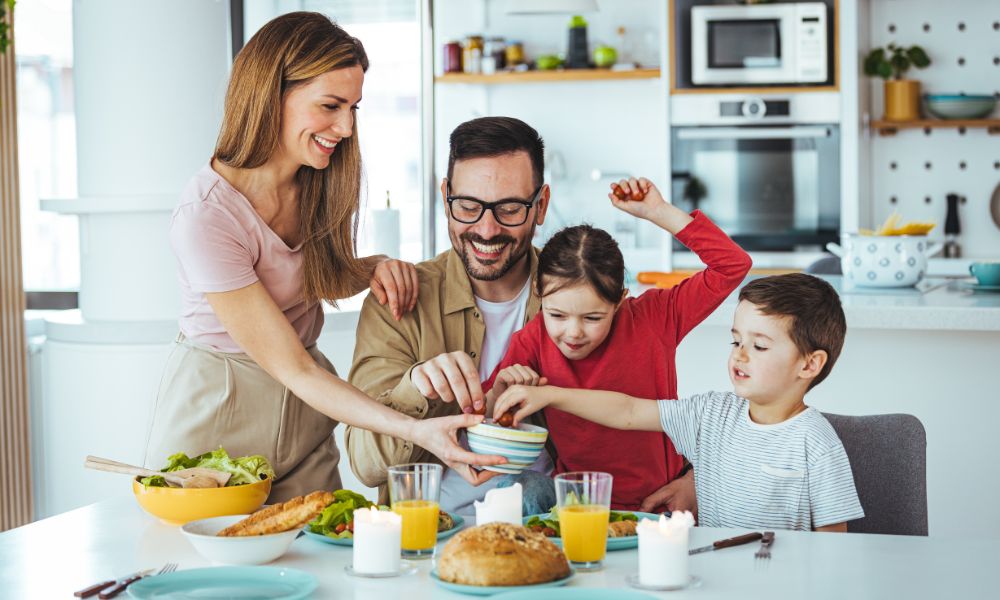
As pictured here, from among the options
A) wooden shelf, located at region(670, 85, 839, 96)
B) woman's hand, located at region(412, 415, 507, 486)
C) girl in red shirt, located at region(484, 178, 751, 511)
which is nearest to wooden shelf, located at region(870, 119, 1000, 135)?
wooden shelf, located at region(670, 85, 839, 96)

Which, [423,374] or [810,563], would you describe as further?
[423,374]

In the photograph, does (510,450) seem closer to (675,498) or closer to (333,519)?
(333,519)

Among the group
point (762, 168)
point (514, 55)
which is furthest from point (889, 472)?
point (514, 55)

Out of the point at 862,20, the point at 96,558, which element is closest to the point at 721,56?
the point at 862,20

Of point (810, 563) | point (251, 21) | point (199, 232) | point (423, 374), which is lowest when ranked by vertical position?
point (810, 563)

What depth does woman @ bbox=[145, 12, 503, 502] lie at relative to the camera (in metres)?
1.87

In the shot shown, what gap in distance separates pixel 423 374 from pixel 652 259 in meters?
3.92

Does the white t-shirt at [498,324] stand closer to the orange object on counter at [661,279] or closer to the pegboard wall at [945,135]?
the orange object on counter at [661,279]

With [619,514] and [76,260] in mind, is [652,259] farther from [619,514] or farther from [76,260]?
[619,514]

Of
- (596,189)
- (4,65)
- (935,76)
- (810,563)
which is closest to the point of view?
(810,563)

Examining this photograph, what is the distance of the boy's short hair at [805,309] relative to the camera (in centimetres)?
191

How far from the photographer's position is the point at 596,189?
19.7 ft

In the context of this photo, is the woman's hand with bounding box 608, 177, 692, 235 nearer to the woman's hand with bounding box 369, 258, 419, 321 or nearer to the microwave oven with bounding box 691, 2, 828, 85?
the woman's hand with bounding box 369, 258, 419, 321

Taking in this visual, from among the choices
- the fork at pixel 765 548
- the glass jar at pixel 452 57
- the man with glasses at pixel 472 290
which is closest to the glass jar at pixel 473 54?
the glass jar at pixel 452 57
